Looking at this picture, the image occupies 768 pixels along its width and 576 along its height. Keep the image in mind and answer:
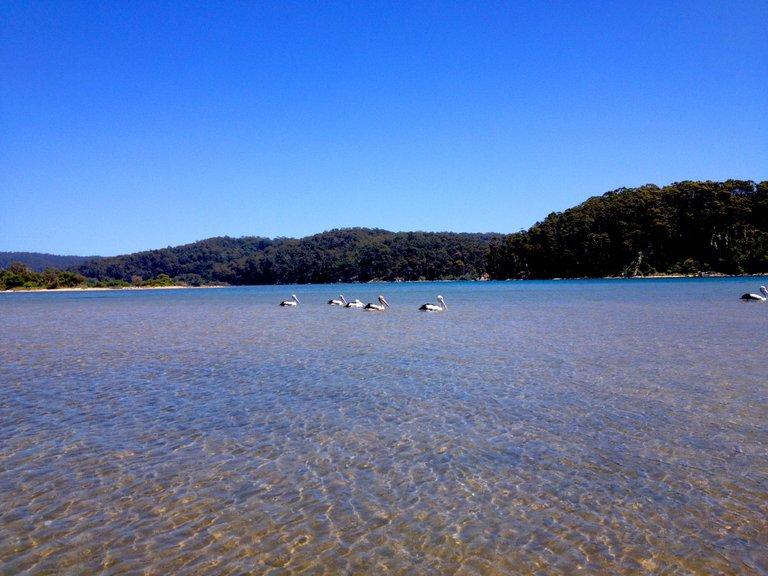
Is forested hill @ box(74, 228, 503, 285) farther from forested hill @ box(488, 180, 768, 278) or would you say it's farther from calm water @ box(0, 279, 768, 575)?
calm water @ box(0, 279, 768, 575)

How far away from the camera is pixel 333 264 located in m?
176

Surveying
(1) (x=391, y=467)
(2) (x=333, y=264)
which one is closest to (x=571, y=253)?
(2) (x=333, y=264)

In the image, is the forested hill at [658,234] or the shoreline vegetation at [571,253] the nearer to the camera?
the forested hill at [658,234]

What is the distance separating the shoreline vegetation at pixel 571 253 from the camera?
321 feet

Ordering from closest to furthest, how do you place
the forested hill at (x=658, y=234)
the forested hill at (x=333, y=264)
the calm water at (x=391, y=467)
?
the calm water at (x=391, y=467), the forested hill at (x=658, y=234), the forested hill at (x=333, y=264)

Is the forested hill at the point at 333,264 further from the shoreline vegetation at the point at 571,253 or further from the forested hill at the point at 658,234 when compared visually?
the forested hill at the point at 658,234

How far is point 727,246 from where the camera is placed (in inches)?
3819

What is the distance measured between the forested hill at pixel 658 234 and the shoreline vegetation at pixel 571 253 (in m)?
0.18

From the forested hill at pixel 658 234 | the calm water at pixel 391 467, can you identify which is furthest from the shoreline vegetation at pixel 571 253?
the calm water at pixel 391 467

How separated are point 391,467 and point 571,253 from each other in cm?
11994

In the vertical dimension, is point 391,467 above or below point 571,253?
below

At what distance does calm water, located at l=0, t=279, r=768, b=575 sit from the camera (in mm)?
4359

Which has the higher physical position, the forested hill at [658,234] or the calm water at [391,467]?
the forested hill at [658,234]

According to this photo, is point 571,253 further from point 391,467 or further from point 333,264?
point 391,467
